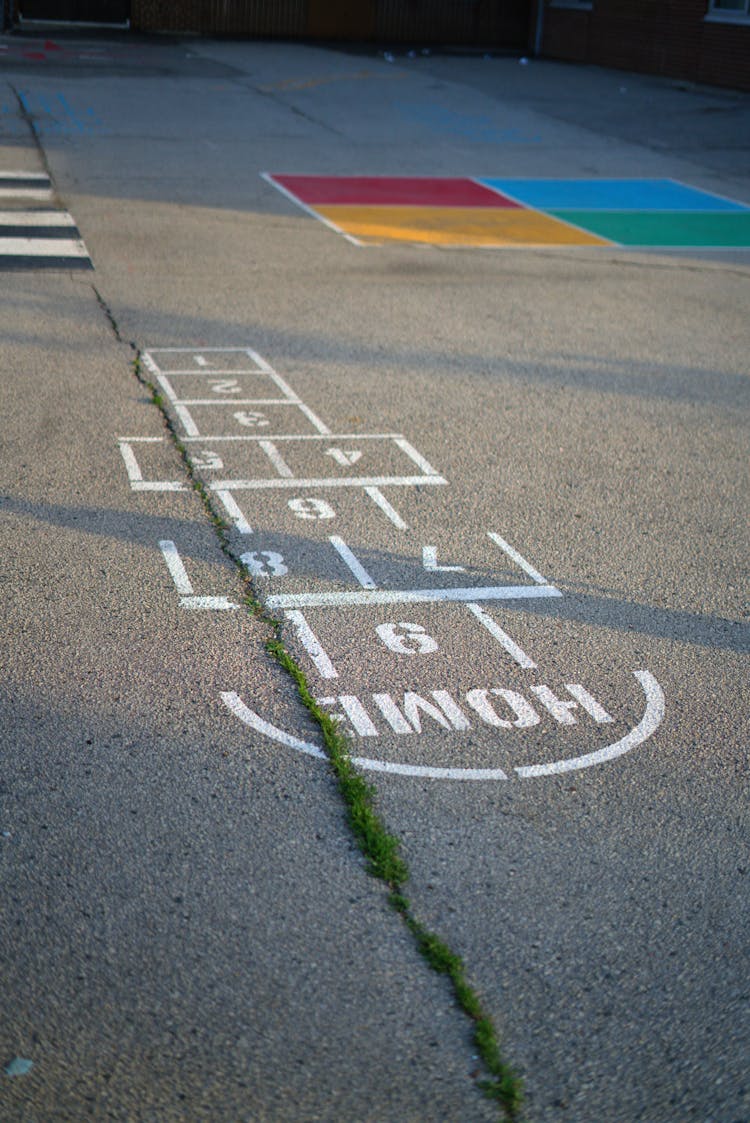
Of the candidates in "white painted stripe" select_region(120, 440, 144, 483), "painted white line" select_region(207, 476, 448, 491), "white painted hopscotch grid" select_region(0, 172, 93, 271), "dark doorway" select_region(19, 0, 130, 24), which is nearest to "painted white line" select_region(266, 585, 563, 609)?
"painted white line" select_region(207, 476, 448, 491)

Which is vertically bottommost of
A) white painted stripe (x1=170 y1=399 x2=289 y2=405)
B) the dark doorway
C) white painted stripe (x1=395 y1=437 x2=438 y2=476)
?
white painted stripe (x1=170 y1=399 x2=289 y2=405)

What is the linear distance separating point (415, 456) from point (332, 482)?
73 cm

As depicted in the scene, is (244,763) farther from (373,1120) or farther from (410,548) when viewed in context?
(410,548)

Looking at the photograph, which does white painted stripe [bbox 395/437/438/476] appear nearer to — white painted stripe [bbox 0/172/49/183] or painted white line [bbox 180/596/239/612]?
painted white line [bbox 180/596/239/612]

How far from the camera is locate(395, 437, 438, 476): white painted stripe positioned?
7.73 m

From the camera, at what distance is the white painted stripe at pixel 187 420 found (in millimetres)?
8180

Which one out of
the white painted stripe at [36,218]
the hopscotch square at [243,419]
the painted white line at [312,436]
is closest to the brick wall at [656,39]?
the white painted stripe at [36,218]

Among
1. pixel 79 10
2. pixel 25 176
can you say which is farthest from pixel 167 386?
pixel 79 10

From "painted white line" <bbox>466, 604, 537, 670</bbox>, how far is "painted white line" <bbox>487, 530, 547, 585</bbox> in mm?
477

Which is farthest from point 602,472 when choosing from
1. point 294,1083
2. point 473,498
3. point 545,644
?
point 294,1083

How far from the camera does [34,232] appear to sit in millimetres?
13891

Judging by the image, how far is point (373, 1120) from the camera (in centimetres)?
321

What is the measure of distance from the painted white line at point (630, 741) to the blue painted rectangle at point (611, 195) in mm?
12872

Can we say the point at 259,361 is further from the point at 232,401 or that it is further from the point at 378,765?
the point at 378,765
